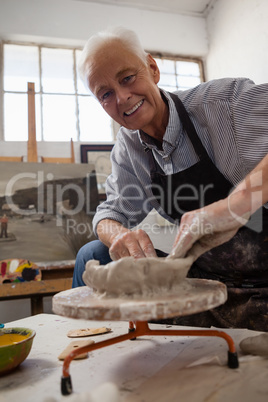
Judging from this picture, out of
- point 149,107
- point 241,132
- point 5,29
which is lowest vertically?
point 241,132

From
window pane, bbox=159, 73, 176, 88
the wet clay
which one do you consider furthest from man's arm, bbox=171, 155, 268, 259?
window pane, bbox=159, 73, 176, 88

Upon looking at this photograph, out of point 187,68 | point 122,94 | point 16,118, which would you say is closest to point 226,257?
point 122,94

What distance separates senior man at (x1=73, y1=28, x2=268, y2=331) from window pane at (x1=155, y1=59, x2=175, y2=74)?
9.50ft

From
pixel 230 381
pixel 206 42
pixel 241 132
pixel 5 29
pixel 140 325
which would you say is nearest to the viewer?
pixel 230 381

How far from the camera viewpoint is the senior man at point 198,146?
4.60 ft

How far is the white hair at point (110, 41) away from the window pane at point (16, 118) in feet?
7.71

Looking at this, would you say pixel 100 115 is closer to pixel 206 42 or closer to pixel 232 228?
pixel 206 42

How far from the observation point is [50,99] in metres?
3.88

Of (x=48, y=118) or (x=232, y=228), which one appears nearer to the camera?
(x=232, y=228)

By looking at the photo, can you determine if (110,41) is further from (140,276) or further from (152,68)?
(140,276)

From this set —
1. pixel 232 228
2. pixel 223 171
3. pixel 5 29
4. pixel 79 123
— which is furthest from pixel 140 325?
pixel 5 29

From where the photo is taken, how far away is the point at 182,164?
158 centimetres

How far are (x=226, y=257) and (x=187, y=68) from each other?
3.57m

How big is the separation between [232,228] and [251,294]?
2.14 ft
